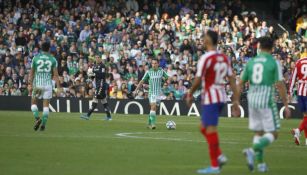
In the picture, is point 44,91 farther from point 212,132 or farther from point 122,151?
point 212,132

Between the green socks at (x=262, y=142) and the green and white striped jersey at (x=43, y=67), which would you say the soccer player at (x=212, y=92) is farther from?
the green and white striped jersey at (x=43, y=67)

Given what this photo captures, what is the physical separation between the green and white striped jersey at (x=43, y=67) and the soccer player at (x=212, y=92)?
9.95m

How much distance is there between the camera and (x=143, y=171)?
1404 cm

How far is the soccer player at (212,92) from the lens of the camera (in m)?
13.4

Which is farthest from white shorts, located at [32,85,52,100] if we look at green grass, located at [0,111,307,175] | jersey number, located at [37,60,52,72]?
green grass, located at [0,111,307,175]

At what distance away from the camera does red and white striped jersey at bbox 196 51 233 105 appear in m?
13.6

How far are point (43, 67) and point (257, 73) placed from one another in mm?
10071

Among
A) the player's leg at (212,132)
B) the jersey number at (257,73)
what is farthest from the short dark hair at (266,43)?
the player's leg at (212,132)

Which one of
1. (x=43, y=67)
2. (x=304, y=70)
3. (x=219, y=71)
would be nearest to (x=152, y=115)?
(x=43, y=67)

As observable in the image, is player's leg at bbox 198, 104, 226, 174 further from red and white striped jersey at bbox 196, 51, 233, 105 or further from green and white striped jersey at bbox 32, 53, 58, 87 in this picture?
green and white striped jersey at bbox 32, 53, 58, 87

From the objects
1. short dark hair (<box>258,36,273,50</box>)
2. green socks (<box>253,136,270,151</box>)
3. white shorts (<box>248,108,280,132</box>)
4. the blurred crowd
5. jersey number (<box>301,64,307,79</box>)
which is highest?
the blurred crowd

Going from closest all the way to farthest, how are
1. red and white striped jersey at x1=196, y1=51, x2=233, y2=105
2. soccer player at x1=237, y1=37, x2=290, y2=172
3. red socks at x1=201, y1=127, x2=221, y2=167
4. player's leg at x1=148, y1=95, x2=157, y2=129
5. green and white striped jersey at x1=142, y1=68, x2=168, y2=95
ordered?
red socks at x1=201, y1=127, x2=221, y2=167, red and white striped jersey at x1=196, y1=51, x2=233, y2=105, soccer player at x1=237, y1=37, x2=290, y2=172, player's leg at x1=148, y1=95, x2=157, y2=129, green and white striped jersey at x1=142, y1=68, x2=168, y2=95

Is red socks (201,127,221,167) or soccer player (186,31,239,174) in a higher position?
soccer player (186,31,239,174)

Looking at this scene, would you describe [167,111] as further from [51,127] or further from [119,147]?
[119,147]
